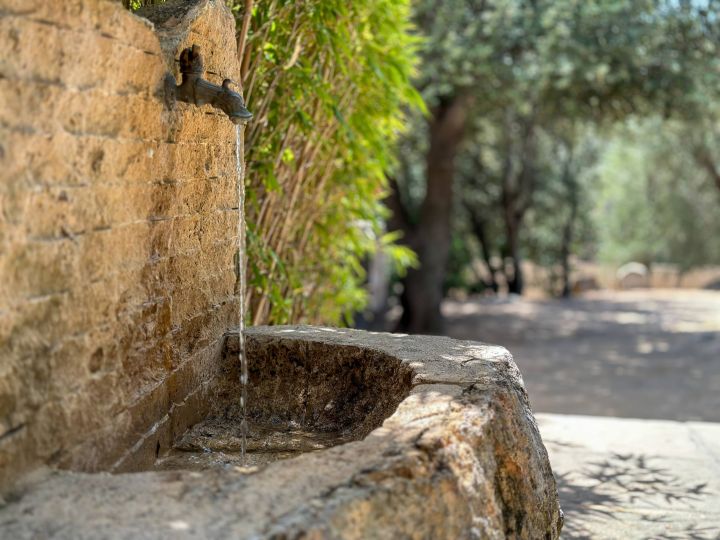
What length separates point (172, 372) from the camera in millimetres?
3059

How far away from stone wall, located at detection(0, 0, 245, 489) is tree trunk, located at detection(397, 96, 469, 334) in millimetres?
7972

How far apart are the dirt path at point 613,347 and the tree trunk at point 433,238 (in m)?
0.65

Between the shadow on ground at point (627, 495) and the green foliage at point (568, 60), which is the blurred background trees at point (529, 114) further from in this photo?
the shadow on ground at point (627, 495)

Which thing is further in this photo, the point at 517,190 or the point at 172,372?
the point at 517,190

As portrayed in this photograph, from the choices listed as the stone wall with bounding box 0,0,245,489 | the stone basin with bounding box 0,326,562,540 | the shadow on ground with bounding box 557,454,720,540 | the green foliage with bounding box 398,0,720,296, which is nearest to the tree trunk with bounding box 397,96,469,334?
the green foliage with bounding box 398,0,720,296

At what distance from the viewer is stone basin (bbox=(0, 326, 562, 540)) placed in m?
1.90

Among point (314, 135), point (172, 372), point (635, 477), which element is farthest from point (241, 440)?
point (635, 477)

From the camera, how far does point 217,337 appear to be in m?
3.55

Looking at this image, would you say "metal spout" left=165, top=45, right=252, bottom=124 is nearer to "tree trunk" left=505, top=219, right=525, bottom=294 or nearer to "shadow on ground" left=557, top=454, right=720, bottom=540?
"shadow on ground" left=557, top=454, right=720, bottom=540

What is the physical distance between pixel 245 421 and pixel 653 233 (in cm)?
1939

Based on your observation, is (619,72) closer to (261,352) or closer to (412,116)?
(412,116)

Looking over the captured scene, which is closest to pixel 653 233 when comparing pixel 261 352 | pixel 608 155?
pixel 608 155

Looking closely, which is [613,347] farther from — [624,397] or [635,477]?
[635,477]

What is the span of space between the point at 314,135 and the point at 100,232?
241cm
